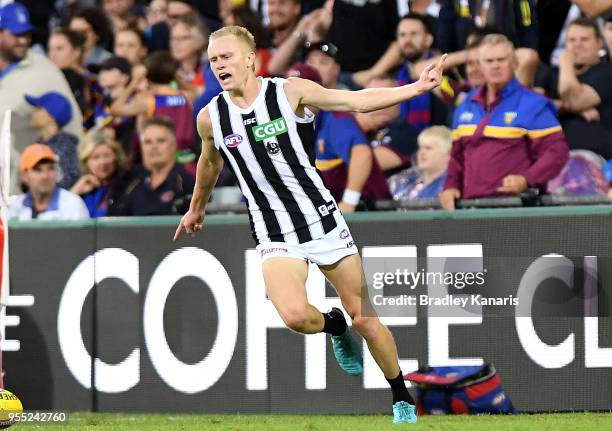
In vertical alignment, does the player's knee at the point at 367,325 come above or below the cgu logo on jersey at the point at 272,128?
below

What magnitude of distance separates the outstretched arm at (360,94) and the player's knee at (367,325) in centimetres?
125

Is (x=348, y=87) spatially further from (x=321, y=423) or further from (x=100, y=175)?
(x=321, y=423)

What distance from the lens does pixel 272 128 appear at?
7.90 meters

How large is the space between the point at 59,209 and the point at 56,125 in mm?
1767

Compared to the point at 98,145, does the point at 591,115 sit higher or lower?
higher

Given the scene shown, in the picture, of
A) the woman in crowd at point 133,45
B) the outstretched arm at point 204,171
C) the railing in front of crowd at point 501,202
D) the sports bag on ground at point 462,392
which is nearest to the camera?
the outstretched arm at point 204,171

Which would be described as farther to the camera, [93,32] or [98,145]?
[93,32]

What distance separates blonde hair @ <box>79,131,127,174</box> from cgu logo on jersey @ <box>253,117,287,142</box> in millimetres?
4632

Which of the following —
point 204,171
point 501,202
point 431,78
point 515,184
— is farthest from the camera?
Answer: point 515,184

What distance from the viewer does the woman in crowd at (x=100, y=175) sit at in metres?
12.1

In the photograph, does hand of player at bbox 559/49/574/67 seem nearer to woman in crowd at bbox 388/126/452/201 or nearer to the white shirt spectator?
woman in crowd at bbox 388/126/452/201

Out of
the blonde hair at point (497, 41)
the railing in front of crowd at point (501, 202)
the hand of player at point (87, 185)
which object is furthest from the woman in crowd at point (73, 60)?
the blonde hair at point (497, 41)

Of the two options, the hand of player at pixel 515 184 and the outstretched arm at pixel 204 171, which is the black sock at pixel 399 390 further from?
the hand of player at pixel 515 184

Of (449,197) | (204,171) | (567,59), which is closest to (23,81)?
(449,197)
